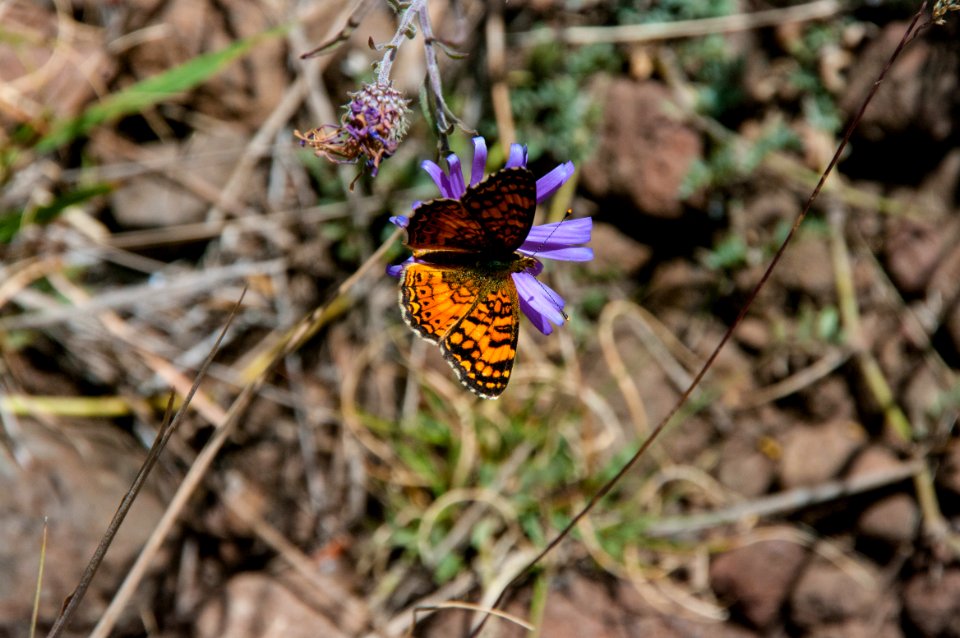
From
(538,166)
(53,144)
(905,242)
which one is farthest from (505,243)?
(905,242)

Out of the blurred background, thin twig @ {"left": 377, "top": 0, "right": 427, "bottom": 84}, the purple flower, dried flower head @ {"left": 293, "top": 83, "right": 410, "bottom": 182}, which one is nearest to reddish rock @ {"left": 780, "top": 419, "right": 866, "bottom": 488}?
the blurred background

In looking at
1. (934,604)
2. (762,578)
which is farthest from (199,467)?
(934,604)

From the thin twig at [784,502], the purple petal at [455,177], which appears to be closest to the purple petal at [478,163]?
the purple petal at [455,177]

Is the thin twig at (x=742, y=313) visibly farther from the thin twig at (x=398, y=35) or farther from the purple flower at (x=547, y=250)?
the thin twig at (x=398, y=35)

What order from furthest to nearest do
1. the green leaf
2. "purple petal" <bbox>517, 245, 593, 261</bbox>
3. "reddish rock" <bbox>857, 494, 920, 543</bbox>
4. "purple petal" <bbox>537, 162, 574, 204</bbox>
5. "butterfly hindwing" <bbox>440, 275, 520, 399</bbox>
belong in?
"reddish rock" <bbox>857, 494, 920, 543</bbox>, the green leaf, "purple petal" <bbox>517, 245, 593, 261</bbox>, "purple petal" <bbox>537, 162, 574, 204</bbox>, "butterfly hindwing" <bbox>440, 275, 520, 399</bbox>

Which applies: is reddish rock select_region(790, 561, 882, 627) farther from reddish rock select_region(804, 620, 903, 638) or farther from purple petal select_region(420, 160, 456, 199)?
purple petal select_region(420, 160, 456, 199)

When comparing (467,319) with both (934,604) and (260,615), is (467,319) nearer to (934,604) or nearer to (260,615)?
(260,615)

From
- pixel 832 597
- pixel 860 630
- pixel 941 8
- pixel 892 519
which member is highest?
pixel 941 8
